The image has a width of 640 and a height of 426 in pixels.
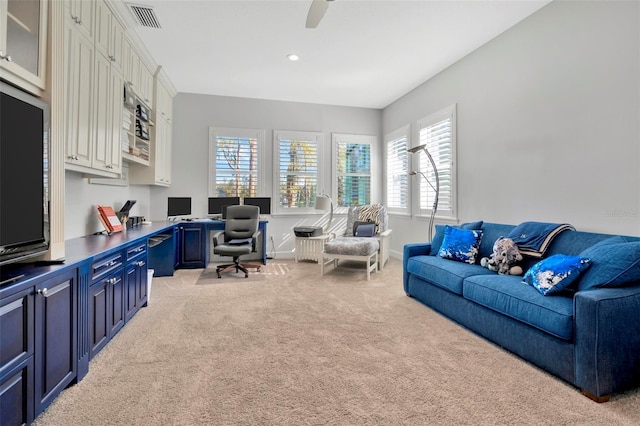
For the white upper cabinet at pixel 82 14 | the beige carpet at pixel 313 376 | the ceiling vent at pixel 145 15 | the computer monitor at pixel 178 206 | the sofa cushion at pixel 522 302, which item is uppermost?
the ceiling vent at pixel 145 15

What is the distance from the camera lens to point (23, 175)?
5.14ft

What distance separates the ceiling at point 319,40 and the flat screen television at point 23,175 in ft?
6.91

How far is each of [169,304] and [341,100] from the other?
182 inches

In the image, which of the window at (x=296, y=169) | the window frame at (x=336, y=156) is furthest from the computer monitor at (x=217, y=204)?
the window frame at (x=336, y=156)

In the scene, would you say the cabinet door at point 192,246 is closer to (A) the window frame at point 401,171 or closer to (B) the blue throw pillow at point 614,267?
(A) the window frame at point 401,171

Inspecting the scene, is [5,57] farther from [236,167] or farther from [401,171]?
[401,171]

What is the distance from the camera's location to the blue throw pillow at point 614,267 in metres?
1.88

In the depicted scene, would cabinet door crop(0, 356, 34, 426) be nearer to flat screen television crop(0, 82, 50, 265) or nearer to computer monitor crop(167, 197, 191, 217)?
flat screen television crop(0, 82, 50, 265)

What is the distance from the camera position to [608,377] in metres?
1.73

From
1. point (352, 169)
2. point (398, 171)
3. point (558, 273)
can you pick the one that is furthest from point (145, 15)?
point (398, 171)

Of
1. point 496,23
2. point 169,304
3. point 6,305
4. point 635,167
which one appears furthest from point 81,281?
point 496,23

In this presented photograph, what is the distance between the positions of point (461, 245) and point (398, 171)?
2.94 meters

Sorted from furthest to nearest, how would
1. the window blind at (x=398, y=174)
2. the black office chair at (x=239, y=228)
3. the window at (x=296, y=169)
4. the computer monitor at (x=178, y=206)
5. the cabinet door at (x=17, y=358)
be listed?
the window at (x=296, y=169) < the window blind at (x=398, y=174) < the computer monitor at (x=178, y=206) < the black office chair at (x=239, y=228) < the cabinet door at (x=17, y=358)

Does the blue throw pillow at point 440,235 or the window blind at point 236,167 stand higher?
the window blind at point 236,167
